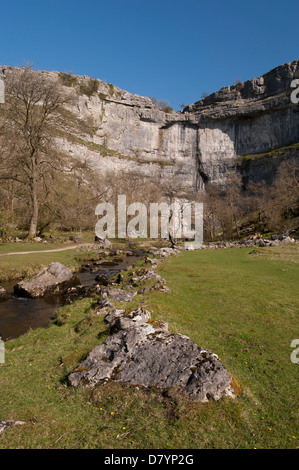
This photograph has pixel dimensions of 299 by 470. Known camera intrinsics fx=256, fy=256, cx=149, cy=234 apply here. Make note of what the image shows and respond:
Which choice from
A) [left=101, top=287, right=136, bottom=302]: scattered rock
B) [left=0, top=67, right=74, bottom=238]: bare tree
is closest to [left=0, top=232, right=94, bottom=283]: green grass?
[left=0, top=67, right=74, bottom=238]: bare tree

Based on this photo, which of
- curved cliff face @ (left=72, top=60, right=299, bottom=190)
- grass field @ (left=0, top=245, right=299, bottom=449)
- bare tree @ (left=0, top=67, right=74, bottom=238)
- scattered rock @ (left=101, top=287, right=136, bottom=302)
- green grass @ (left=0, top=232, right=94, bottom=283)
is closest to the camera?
grass field @ (left=0, top=245, right=299, bottom=449)

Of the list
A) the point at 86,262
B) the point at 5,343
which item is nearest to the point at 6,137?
the point at 86,262

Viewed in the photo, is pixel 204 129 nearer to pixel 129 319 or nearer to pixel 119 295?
pixel 119 295

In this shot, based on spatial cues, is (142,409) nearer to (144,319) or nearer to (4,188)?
(144,319)

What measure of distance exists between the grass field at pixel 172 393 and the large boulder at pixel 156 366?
232mm

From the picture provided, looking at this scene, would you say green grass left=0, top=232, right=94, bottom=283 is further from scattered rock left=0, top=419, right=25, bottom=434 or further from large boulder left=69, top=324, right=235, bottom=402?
scattered rock left=0, top=419, right=25, bottom=434

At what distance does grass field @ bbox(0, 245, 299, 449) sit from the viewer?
14.1ft

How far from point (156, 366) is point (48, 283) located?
1210cm

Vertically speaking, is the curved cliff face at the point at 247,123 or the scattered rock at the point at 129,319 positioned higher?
the curved cliff face at the point at 247,123

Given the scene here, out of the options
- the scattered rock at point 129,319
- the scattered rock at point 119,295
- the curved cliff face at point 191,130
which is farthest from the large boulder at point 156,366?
the curved cliff face at point 191,130

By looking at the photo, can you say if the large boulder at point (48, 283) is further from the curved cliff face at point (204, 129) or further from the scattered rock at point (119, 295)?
the curved cliff face at point (204, 129)

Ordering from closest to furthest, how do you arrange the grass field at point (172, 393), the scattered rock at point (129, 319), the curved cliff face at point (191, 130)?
the grass field at point (172, 393)
the scattered rock at point (129, 319)
the curved cliff face at point (191, 130)

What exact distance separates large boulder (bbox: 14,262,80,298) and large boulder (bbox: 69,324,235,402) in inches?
397

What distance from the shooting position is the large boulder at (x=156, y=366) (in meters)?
5.13
